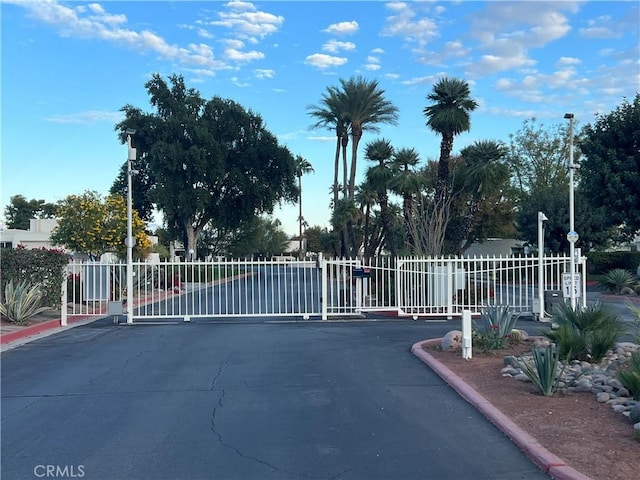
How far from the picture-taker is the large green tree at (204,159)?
138ft

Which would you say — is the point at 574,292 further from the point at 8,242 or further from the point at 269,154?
the point at 8,242

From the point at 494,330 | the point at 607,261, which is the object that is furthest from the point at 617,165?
the point at 494,330

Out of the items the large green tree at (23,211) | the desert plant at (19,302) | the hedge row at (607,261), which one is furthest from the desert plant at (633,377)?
the large green tree at (23,211)

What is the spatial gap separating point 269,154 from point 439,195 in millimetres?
21637

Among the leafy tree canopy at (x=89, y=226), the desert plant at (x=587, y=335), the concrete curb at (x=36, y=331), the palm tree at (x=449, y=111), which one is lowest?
the concrete curb at (x=36, y=331)

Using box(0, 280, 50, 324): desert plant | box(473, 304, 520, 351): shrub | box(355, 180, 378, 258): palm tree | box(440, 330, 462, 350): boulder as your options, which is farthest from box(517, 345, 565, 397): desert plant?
box(355, 180, 378, 258): palm tree

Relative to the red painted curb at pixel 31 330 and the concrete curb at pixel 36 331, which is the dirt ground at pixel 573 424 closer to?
the concrete curb at pixel 36 331

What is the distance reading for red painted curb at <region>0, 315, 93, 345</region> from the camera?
1343 cm

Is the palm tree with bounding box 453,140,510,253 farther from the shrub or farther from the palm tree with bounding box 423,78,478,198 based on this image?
the shrub

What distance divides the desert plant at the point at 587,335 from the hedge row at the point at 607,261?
30820 mm

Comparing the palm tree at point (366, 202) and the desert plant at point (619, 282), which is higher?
the palm tree at point (366, 202)

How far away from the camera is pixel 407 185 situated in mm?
26094

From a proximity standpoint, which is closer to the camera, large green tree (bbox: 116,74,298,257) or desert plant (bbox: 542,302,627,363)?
desert plant (bbox: 542,302,627,363)

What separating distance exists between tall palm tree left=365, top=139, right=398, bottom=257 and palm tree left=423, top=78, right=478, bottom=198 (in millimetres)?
3623
